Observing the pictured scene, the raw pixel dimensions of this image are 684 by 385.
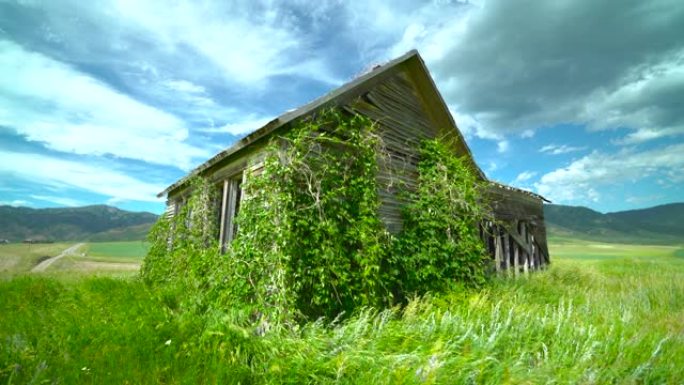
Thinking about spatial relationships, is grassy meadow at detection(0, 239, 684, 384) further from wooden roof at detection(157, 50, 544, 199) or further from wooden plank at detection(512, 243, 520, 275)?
wooden plank at detection(512, 243, 520, 275)

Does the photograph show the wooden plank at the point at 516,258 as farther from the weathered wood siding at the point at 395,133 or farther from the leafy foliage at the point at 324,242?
the weathered wood siding at the point at 395,133

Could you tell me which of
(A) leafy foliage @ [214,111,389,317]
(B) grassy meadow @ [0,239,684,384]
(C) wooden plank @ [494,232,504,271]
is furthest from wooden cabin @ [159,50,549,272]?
(B) grassy meadow @ [0,239,684,384]

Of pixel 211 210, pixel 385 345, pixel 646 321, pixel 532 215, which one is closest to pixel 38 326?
pixel 211 210

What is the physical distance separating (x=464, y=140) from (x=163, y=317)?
29.3 ft

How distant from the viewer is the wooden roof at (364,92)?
5.82 m

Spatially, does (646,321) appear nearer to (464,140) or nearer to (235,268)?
(464,140)

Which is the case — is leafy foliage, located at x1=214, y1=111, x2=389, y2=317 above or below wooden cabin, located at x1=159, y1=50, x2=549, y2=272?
below

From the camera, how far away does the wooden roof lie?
5.82 metres

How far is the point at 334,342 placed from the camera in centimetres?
392

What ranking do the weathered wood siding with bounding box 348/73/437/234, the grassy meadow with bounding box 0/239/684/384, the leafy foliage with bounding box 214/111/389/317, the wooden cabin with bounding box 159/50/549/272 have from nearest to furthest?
the grassy meadow with bounding box 0/239/684/384 < the leafy foliage with bounding box 214/111/389/317 < the wooden cabin with bounding box 159/50/549/272 < the weathered wood siding with bounding box 348/73/437/234

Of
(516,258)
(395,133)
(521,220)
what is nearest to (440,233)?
(395,133)

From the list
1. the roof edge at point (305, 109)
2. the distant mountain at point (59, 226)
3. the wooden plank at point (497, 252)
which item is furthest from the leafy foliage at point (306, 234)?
the distant mountain at point (59, 226)

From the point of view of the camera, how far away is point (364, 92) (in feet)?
24.5

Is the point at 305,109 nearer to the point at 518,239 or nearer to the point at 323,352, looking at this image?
the point at 323,352
